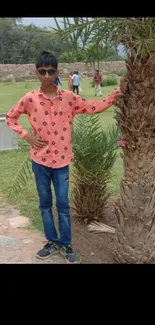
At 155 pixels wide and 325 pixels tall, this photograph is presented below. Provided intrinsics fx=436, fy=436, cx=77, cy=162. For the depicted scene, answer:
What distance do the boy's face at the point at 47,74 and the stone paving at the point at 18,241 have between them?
1442 mm

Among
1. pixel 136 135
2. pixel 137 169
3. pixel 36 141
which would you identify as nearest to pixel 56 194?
pixel 36 141

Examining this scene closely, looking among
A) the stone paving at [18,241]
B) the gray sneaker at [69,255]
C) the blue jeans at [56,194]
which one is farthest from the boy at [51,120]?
the stone paving at [18,241]

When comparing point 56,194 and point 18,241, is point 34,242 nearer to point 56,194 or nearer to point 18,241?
point 18,241

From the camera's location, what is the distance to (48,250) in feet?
11.9

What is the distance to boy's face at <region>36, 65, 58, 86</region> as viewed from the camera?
10.2 ft

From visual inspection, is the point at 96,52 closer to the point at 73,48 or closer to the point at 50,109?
the point at 73,48

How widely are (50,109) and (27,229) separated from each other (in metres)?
1.57

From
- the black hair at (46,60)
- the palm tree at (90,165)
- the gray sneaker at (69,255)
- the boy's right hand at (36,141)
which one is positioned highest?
the black hair at (46,60)

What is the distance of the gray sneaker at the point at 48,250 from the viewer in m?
3.59

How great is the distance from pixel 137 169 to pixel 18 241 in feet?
4.76

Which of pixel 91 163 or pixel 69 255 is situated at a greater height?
pixel 91 163

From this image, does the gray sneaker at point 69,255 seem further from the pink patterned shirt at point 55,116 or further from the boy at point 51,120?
the pink patterned shirt at point 55,116
